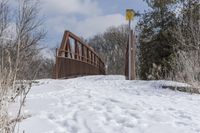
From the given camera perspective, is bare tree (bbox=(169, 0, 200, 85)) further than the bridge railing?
No

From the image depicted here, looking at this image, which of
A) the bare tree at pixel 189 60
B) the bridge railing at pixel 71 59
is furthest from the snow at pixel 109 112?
the bridge railing at pixel 71 59

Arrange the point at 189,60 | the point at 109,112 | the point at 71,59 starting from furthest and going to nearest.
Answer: the point at 71,59, the point at 189,60, the point at 109,112

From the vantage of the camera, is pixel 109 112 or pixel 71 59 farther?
pixel 71 59

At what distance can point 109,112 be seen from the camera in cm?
606

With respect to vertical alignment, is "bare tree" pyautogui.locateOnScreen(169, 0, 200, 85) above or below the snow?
above

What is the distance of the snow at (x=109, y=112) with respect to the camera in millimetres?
5160

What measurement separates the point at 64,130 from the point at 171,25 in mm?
14059

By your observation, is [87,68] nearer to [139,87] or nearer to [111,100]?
[139,87]

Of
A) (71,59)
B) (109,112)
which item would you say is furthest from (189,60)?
(71,59)

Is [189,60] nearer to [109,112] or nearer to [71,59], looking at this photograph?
[109,112]

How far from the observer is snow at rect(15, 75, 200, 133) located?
16.9 ft

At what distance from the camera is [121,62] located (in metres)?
53.2

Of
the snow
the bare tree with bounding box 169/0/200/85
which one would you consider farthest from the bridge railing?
the snow

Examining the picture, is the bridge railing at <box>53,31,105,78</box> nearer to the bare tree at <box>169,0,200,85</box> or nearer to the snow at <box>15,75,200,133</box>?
the bare tree at <box>169,0,200,85</box>
